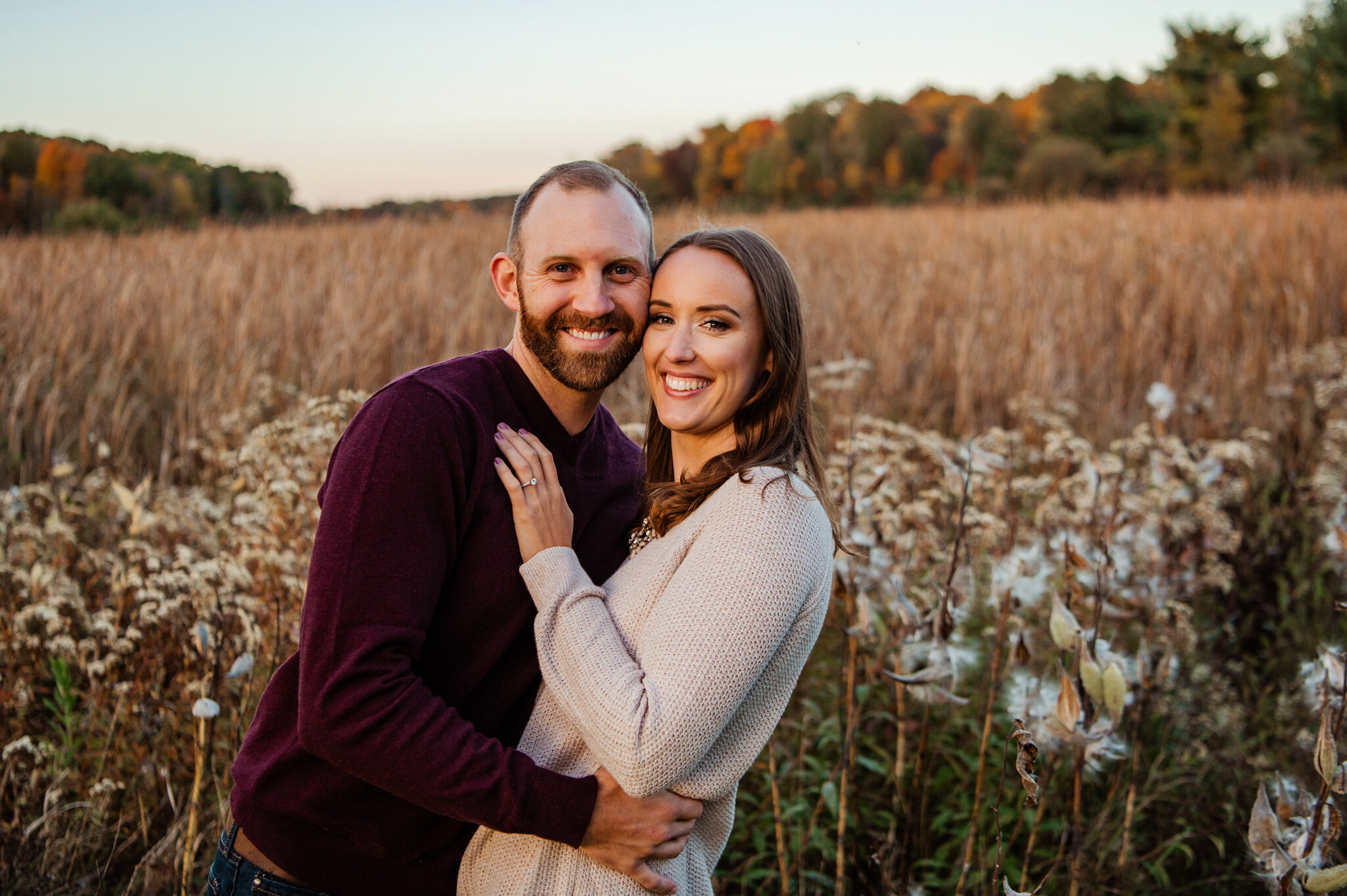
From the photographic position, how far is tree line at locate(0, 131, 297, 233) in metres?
8.14

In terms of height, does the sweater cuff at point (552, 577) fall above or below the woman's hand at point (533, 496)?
below

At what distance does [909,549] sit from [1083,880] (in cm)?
103

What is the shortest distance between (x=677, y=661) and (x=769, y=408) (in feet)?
2.22

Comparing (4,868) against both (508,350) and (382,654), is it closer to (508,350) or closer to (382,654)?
(382,654)

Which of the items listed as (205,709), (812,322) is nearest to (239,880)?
(205,709)

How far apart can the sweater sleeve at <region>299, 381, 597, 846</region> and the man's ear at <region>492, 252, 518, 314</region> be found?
22.0 inches

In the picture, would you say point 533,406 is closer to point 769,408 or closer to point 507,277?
point 507,277

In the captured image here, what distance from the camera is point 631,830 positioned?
5.02 ft

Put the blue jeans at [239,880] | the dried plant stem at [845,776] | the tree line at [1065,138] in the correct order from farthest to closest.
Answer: the tree line at [1065,138] < the dried plant stem at [845,776] < the blue jeans at [239,880]

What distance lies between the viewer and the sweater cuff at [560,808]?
1.48 m

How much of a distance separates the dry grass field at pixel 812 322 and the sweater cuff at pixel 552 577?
35.8 inches

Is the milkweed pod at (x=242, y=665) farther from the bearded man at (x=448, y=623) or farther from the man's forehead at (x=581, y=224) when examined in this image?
the man's forehead at (x=581, y=224)

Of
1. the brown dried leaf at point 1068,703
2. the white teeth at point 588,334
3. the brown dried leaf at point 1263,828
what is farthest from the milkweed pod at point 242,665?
the brown dried leaf at point 1263,828

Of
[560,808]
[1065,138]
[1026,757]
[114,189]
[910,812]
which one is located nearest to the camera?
[1026,757]
